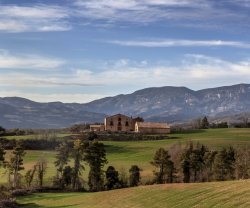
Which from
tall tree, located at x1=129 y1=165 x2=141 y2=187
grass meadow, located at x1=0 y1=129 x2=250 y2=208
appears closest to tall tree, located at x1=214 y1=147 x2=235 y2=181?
grass meadow, located at x1=0 y1=129 x2=250 y2=208

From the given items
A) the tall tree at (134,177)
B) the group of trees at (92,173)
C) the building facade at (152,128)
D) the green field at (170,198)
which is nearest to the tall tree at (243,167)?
the tall tree at (134,177)

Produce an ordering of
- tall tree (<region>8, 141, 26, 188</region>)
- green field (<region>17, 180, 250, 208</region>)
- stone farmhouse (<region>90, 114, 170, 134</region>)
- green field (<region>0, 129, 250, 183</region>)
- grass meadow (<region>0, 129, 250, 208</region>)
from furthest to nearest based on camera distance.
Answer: stone farmhouse (<region>90, 114, 170, 134</region>) → green field (<region>0, 129, 250, 183</region>) → tall tree (<region>8, 141, 26, 188</region>) → grass meadow (<region>0, 129, 250, 208</region>) → green field (<region>17, 180, 250, 208</region>)

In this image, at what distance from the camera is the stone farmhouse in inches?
7252

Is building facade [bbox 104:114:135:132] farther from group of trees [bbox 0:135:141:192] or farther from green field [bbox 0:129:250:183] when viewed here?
group of trees [bbox 0:135:141:192]

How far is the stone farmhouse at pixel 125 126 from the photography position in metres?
184

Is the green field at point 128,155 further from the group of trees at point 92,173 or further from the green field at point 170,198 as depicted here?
the green field at point 170,198

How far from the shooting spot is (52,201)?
66.9 m

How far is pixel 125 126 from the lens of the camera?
197750 mm

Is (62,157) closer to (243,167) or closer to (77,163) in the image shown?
(77,163)

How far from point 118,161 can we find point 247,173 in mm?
37207

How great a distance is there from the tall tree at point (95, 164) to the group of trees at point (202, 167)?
9504 millimetres

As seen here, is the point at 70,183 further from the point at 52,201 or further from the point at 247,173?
the point at 247,173

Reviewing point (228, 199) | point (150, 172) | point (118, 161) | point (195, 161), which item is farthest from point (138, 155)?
point (228, 199)

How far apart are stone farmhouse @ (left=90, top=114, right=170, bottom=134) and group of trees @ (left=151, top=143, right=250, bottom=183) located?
8999cm
